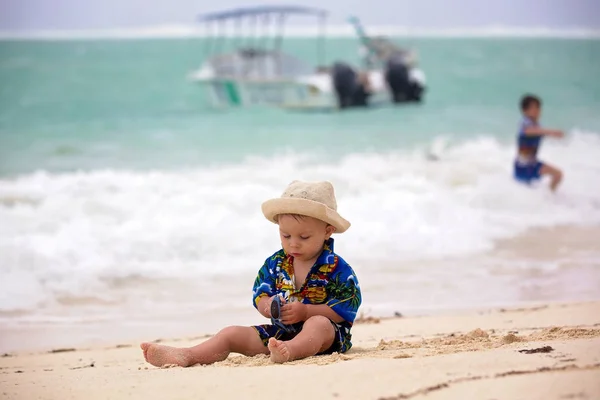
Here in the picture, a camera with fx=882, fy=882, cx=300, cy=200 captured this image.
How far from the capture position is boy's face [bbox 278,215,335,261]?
2947mm

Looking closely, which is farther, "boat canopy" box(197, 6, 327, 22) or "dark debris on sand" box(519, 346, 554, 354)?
"boat canopy" box(197, 6, 327, 22)

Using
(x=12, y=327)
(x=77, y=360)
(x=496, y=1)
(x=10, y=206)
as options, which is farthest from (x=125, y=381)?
(x=496, y=1)

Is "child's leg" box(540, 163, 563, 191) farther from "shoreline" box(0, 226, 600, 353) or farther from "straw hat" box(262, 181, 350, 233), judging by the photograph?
"straw hat" box(262, 181, 350, 233)

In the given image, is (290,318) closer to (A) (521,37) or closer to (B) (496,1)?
(B) (496,1)

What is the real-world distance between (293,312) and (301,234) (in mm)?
262

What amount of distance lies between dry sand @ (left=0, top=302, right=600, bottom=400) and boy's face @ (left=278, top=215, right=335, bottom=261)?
37cm

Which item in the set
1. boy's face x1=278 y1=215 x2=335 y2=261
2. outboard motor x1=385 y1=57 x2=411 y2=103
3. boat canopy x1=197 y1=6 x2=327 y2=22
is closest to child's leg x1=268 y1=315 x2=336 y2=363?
boy's face x1=278 y1=215 x2=335 y2=261

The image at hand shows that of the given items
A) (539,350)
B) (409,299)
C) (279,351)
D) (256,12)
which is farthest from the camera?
(256,12)

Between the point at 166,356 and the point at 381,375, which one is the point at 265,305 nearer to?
the point at 166,356

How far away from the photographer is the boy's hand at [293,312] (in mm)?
2893

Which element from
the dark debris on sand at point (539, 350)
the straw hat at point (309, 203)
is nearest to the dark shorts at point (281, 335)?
the straw hat at point (309, 203)

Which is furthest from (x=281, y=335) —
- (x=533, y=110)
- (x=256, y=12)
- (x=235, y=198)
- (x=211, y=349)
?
(x=256, y=12)

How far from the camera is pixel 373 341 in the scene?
3.56 m

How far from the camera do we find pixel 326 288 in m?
3.01
